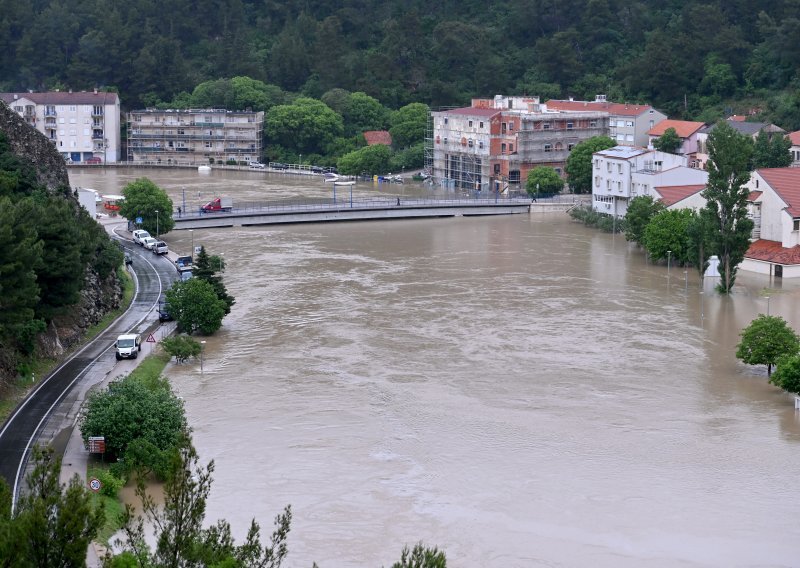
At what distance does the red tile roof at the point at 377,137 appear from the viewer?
129 ft

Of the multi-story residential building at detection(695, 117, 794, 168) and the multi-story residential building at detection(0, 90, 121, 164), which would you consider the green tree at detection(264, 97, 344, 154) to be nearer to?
the multi-story residential building at detection(0, 90, 121, 164)

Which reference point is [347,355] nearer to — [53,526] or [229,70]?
[53,526]

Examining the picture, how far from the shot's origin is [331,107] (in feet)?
134

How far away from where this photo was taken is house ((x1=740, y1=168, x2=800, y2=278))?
877 inches

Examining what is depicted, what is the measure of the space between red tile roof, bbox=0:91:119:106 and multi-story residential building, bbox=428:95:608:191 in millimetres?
10949

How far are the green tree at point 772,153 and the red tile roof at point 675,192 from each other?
3.12 m

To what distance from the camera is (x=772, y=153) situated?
28.6 metres

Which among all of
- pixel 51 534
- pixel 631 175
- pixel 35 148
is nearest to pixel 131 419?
pixel 51 534

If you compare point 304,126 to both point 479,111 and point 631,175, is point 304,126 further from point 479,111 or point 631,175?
point 631,175

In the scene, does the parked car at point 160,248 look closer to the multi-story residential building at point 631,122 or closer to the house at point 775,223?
the house at point 775,223

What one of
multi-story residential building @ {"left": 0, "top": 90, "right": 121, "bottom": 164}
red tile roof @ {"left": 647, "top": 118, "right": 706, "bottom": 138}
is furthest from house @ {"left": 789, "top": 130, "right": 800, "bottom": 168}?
multi-story residential building @ {"left": 0, "top": 90, "right": 121, "bottom": 164}

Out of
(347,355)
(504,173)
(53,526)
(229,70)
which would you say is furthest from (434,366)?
(229,70)

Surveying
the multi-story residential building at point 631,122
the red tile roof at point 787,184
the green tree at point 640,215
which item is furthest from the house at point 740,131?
the red tile roof at point 787,184

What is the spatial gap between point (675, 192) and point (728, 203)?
5.64m
